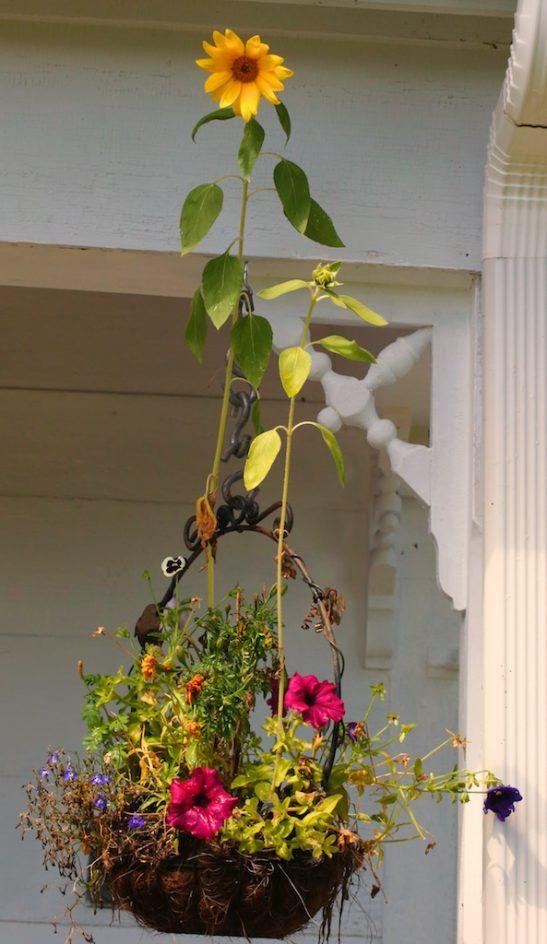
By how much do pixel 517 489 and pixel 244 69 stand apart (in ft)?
2.36

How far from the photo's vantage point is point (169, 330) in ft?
10.1

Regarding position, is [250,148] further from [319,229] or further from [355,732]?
[355,732]

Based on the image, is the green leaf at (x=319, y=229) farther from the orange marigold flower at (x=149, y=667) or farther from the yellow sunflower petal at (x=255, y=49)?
the orange marigold flower at (x=149, y=667)

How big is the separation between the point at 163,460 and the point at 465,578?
118 cm

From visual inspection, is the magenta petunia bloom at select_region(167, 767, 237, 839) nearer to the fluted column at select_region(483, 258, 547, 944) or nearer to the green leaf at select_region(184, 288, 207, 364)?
the fluted column at select_region(483, 258, 547, 944)

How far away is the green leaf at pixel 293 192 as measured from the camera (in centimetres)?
183

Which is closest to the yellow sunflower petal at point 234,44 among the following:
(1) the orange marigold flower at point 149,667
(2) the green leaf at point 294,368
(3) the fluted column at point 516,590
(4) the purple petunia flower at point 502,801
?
(2) the green leaf at point 294,368

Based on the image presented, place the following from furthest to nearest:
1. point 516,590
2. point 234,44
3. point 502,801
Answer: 1. point 516,590
2. point 502,801
3. point 234,44

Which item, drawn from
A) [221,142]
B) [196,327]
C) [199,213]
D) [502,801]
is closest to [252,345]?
[196,327]

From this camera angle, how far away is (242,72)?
169cm

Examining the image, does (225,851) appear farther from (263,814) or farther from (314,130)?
(314,130)

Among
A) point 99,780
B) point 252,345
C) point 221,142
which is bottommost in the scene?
point 99,780

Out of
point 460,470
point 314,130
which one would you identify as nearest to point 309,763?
point 460,470

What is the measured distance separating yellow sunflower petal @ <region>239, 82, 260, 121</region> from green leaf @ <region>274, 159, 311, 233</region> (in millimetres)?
163
